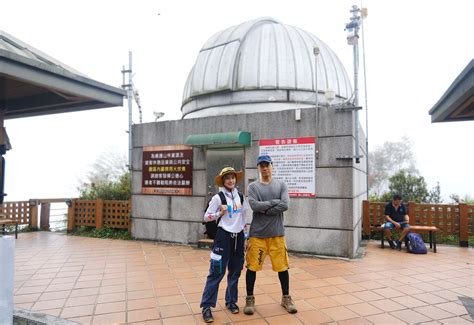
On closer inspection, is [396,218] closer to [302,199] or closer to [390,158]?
[302,199]

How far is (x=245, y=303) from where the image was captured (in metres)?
4.00

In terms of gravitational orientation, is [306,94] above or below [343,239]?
above

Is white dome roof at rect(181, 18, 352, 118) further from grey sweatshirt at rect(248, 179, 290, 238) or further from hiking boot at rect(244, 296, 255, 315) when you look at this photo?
hiking boot at rect(244, 296, 255, 315)

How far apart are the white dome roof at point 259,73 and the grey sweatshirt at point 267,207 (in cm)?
513

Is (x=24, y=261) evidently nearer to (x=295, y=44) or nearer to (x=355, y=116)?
(x=355, y=116)

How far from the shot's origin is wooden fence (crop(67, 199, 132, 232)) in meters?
9.12

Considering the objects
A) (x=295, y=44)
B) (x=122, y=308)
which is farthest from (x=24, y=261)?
(x=295, y=44)

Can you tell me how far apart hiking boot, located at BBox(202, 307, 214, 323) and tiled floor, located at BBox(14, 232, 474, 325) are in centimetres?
9

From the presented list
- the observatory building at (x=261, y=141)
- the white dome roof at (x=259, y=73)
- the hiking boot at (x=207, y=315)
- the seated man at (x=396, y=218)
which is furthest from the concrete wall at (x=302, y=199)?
the hiking boot at (x=207, y=315)

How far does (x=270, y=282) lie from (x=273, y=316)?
48.3 inches

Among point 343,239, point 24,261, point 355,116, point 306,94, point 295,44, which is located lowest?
point 24,261

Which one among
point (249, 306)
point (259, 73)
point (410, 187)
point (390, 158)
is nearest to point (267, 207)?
point (249, 306)

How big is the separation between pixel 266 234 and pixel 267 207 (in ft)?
1.04

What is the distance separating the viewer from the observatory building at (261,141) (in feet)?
21.0
